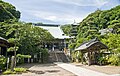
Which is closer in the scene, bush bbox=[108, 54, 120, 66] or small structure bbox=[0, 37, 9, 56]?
small structure bbox=[0, 37, 9, 56]

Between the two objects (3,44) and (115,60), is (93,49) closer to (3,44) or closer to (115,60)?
(115,60)

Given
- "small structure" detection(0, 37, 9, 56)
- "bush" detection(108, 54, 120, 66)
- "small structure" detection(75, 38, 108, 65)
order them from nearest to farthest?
"small structure" detection(0, 37, 9, 56) → "bush" detection(108, 54, 120, 66) → "small structure" detection(75, 38, 108, 65)

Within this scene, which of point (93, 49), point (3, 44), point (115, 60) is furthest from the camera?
point (93, 49)

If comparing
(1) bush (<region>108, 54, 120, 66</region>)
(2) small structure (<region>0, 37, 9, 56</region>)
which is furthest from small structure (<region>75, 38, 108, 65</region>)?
(2) small structure (<region>0, 37, 9, 56</region>)

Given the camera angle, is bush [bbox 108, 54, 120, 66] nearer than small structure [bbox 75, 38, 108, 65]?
Yes

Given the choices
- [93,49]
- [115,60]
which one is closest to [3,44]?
[93,49]

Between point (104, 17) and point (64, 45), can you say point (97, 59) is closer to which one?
point (64, 45)

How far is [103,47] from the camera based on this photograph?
2127cm

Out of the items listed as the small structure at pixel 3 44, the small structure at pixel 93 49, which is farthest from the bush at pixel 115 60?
the small structure at pixel 3 44

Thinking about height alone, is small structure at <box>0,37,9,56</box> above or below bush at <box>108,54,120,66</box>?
above

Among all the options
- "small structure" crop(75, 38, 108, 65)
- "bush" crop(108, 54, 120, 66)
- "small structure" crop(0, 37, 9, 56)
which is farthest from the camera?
"small structure" crop(75, 38, 108, 65)

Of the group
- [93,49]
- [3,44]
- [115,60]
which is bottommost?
[115,60]

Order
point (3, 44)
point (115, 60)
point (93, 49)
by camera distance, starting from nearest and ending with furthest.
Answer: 1. point (115, 60)
2. point (3, 44)
3. point (93, 49)

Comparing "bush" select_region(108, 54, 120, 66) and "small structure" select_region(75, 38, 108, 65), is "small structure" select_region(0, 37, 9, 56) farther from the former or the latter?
"bush" select_region(108, 54, 120, 66)
